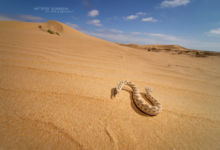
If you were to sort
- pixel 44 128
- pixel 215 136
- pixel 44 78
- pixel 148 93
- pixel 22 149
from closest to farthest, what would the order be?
pixel 22 149 → pixel 44 128 → pixel 215 136 → pixel 44 78 → pixel 148 93

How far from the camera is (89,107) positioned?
45.4 inches

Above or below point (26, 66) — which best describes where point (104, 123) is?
below

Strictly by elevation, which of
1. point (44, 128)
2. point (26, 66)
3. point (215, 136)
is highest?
point (26, 66)

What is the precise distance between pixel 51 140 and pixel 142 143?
34.8 inches

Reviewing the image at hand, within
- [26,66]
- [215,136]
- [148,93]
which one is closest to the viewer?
[215,136]

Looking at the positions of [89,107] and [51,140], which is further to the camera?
[89,107]

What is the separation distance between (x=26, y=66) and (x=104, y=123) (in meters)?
1.97

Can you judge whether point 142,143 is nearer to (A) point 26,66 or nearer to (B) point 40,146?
(B) point 40,146

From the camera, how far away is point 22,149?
2.33ft

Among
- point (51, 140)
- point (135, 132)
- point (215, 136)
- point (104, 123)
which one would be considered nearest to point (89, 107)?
point (104, 123)

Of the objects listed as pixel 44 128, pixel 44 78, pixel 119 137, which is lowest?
pixel 119 137

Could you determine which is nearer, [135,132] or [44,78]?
[135,132]

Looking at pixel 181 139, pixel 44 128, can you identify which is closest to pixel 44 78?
pixel 44 128

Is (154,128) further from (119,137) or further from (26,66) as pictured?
(26,66)
